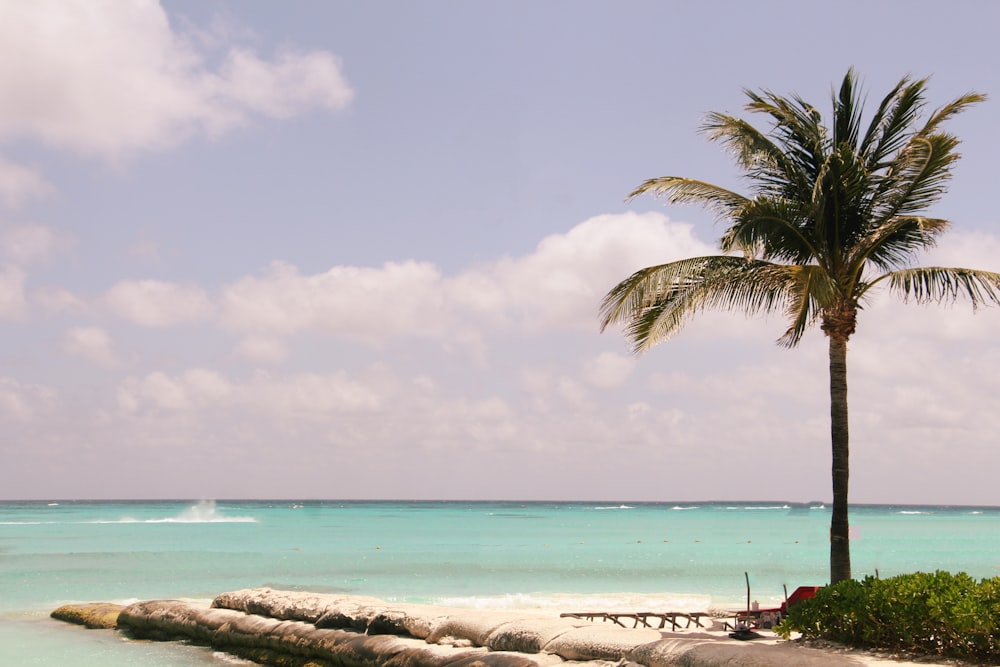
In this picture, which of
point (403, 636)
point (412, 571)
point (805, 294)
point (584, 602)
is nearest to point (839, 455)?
point (805, 294)

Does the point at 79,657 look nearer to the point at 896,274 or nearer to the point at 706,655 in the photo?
the point at 706,655

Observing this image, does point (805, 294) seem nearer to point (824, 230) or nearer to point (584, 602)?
point (824, 230)

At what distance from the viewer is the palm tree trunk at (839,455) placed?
14.2 metres

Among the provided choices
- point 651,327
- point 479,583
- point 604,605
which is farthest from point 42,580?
point 651,327

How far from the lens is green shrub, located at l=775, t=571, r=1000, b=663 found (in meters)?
10.8

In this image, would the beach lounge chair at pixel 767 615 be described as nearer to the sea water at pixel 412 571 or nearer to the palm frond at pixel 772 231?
the sea water at pixel 412 571

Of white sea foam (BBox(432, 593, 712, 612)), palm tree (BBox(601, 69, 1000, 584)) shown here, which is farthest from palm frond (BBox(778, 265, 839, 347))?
white sea foam (BBox(432, 593, 712, 612))

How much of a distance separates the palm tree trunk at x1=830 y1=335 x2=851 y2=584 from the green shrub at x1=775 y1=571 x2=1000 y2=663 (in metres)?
1.40

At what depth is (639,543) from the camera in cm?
6216

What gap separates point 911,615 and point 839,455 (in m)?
3.30

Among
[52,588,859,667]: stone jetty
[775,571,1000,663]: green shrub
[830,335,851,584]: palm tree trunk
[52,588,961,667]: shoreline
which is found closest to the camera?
[775,571,1000,663]: green shrub

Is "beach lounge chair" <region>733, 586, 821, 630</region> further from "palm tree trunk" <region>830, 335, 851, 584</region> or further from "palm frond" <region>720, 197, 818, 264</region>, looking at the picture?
"palm frond" <region>720, 197, 818, 264</region>

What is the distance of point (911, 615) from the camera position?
1152cm

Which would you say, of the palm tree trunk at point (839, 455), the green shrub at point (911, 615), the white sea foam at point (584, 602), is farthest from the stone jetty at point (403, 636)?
the white sea foam at point (584, 602)
